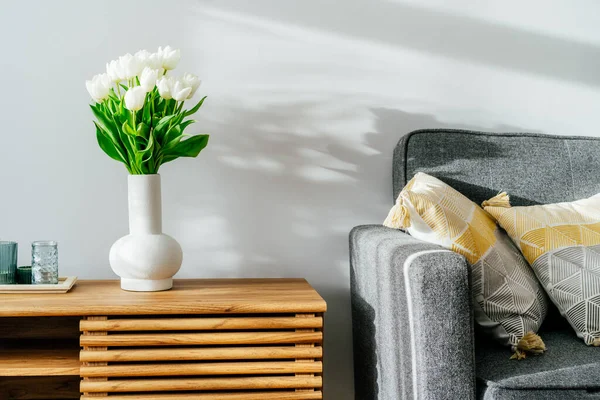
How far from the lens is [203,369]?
135cm

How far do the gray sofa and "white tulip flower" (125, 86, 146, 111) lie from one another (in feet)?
2.14

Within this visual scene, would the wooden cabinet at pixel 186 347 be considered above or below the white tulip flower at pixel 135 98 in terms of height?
below

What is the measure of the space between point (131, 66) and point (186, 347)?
68cm

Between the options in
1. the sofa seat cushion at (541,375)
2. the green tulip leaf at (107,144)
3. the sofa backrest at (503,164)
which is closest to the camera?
the sofa seat cushion at (541,375)

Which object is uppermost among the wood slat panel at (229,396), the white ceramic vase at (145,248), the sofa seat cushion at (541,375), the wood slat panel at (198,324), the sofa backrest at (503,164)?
the sofa backrest at (503,164)

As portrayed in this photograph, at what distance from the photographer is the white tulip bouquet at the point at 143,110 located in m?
1.46

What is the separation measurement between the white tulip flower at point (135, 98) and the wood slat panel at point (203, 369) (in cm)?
59

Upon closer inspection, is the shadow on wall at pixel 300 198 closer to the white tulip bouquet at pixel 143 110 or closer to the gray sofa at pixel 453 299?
the gray sofa at pixel 453 299

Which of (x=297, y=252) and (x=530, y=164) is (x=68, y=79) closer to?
(x=297, y=252)

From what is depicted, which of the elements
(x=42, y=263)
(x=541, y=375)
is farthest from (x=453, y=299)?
(x=42, y=263)

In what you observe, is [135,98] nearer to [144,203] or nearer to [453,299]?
[144,203]

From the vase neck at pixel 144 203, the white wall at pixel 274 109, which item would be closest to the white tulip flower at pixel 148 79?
the vase neck at pixel 144 203

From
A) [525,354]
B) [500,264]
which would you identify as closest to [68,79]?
[500,264]

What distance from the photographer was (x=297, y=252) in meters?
1.89
